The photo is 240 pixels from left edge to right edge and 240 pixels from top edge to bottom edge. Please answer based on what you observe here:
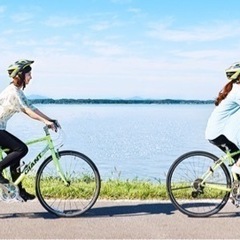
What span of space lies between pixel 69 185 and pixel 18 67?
5.15 ft

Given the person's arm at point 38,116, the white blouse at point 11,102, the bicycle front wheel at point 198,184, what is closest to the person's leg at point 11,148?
the white blouse at point 11,102

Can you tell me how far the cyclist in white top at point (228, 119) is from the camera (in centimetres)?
664

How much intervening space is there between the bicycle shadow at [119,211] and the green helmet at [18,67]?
162 cm

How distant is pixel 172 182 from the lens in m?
6.97

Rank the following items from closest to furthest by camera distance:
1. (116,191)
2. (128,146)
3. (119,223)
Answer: (119,223) → (116,191) → (128,146)

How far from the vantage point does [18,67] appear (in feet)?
21.7

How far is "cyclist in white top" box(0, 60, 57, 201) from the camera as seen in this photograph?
6.54 metres

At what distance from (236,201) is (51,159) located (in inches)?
87.9

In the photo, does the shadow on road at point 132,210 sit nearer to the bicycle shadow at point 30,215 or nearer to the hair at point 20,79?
the bicycle shadow at point 30,215

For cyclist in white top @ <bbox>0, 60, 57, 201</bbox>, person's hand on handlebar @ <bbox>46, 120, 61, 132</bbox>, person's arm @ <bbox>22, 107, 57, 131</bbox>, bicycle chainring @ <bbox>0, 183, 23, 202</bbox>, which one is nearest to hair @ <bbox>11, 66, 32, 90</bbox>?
cyclist in white top @ <bbox>0, 60, 57, 201</bbox>

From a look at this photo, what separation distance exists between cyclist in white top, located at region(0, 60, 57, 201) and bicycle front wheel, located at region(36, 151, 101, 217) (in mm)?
367

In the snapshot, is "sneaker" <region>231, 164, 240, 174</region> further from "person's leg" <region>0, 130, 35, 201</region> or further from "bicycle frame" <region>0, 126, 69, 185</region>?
"person's leg" <region>0, 130, 35, 201</region>

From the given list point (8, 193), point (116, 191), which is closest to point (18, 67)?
point (8, 193)

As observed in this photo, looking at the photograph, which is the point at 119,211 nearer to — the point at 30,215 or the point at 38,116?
the point at 30,215
